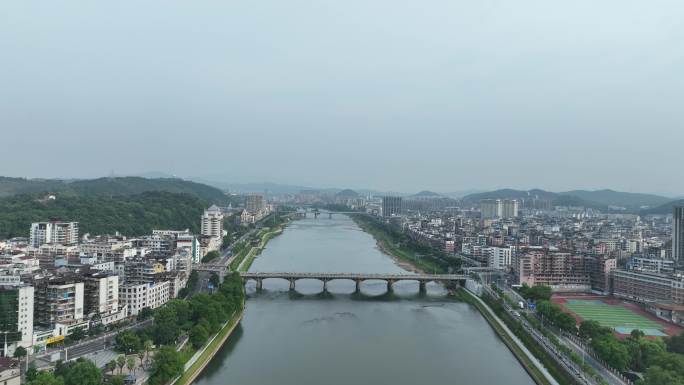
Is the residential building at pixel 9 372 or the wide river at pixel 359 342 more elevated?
the residential building at pixel 9 372

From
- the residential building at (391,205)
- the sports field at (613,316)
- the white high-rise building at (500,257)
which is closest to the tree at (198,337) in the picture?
the sports field at (613,316)

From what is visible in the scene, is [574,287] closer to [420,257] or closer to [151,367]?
[420,257]

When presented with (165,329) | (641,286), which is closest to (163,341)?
(165,329)

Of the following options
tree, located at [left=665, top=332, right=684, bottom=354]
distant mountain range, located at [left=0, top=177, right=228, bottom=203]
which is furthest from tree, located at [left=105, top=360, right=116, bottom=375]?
distant mountain range, located at [left=0, top=177, right=228, bottom=203]

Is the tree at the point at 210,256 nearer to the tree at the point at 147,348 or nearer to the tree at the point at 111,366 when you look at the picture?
the tree at the point at 147,348

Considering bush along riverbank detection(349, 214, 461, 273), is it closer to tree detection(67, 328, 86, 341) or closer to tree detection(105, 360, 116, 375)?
tree detection(67, 328, 86, 341)

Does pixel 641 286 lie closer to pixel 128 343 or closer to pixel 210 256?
pixel 128 343

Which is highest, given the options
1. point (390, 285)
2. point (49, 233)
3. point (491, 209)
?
point (491, 209)
